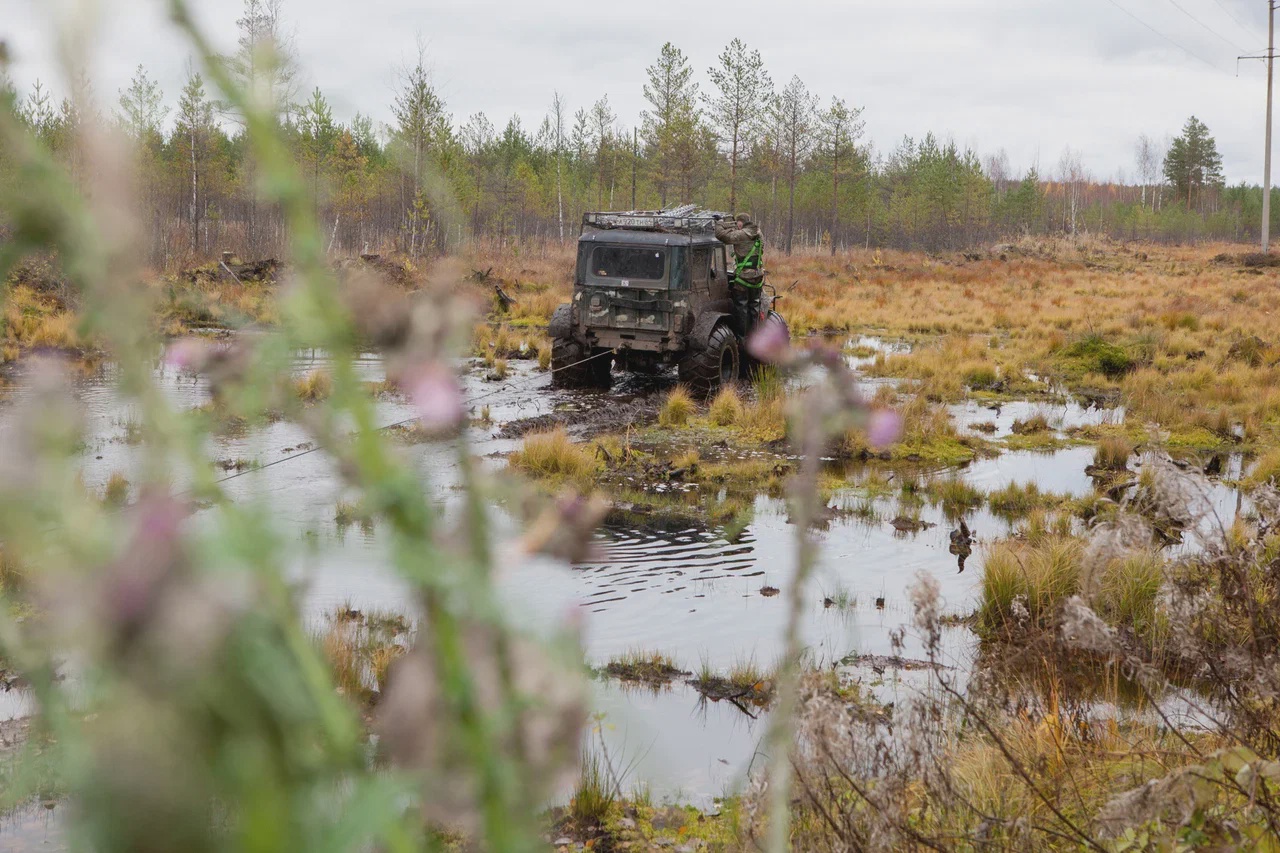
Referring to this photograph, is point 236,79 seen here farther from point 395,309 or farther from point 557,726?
point 557,726

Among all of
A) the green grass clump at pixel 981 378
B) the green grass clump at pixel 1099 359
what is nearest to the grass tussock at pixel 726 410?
the green grass clump at pixel 981 378

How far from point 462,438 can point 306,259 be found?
75 mm

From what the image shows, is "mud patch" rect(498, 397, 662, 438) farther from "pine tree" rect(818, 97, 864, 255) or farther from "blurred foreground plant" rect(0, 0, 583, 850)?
"pine tree" rect(818, 97, 864, 255)

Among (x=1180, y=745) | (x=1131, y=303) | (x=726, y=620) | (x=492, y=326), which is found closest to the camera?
(x=1180, y=745)

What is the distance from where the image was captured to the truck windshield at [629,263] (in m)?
14.4

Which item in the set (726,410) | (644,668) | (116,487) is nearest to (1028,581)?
(644,668)

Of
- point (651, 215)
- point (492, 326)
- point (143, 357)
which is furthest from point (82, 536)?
point (492, 326)

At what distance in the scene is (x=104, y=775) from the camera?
0.20 meters

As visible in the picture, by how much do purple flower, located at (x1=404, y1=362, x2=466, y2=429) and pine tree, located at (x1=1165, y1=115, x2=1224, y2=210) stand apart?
105 meters

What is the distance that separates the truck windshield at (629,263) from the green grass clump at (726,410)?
1955mm

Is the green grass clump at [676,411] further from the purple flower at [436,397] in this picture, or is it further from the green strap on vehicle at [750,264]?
Answer: the purple flower at [436,397]

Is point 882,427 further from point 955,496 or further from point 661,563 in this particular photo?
point 955,496

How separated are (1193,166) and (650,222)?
95582mm

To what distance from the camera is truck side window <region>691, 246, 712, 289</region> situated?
48.3ft
